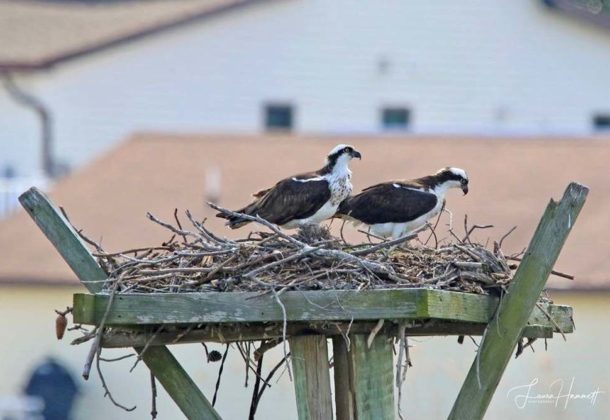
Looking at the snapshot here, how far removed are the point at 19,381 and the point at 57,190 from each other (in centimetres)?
403

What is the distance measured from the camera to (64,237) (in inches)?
295

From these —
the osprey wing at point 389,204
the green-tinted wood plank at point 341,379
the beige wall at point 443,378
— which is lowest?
the beige wall at point 443,378

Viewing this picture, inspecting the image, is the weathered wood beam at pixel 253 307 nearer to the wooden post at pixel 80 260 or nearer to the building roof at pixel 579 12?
the wooden post at pixel 80 260

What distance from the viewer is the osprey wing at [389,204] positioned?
11.3 meters

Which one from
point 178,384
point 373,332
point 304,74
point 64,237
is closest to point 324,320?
point 373,332

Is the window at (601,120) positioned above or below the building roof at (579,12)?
below

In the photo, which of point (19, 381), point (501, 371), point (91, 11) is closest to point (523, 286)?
point (501, 371)

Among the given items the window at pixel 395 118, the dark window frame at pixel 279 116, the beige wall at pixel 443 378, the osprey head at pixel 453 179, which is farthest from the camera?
the dark window frame at pixel 279 116

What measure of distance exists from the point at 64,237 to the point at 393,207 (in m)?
4.13

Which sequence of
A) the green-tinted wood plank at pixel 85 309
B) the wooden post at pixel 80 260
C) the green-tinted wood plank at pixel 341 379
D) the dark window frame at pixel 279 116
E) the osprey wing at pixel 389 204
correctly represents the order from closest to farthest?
the green-tinted wood plank at pixel 85 309 → the wooden post at pixel 80 260 → the green-tinted wood plank at pixel 341 379 → the osprey wing at pixel 389 204 → the dark window frame at pixel 279 116

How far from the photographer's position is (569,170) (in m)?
25.2

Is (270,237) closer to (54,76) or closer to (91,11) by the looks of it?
(54,76)

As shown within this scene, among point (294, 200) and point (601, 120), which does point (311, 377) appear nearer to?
point (294, 200)

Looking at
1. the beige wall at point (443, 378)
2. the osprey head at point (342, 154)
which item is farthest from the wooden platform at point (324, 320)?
the beige wall at point (443, 378)
